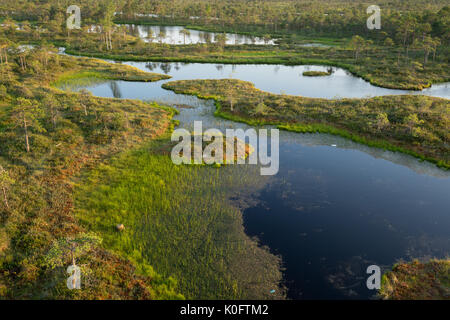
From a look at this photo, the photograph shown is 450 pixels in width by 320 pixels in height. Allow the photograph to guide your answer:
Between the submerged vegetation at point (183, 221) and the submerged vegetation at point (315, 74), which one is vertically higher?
the submerged vegetation at point (315, 74)

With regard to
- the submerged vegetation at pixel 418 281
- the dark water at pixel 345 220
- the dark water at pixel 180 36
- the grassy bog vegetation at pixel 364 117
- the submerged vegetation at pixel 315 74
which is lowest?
the submerged vegetation at pixel 418 281

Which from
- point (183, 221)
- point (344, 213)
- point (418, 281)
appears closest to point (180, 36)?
point (183, 221)

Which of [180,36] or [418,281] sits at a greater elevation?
[180,36]

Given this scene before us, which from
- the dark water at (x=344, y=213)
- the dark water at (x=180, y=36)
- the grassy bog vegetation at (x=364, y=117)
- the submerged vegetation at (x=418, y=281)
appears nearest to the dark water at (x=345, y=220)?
the dark water at (x=344, y=213)

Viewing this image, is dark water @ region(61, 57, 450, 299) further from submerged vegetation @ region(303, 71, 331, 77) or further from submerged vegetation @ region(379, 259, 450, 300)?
submerged vegetation @ region(303, 71, 331, 77)

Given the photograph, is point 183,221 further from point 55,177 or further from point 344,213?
point 344,213

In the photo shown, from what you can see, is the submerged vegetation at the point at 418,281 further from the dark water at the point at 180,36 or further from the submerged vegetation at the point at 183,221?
the dark water at the point at 180,36

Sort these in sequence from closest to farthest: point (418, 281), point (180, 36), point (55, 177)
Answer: point (418, 281) → point (55, 177) → point (180, 36)

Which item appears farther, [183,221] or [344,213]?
[344,213]
